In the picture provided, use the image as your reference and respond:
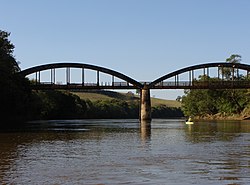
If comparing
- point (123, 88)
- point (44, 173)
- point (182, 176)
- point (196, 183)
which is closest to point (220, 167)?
point (182, 176)

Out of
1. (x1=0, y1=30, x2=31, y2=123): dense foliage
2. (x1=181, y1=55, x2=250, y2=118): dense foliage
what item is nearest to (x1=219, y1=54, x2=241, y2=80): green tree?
(x1=181, y1=55, x2=250, y2=118): dense foliage

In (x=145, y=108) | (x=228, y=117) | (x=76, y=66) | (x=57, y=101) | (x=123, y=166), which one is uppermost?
(x=76, y=66)

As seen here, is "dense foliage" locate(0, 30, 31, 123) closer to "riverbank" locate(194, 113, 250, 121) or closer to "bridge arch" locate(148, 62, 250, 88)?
"bridge arch" locate(148, 62, 250, 88)

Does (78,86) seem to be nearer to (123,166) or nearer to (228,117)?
(228,117)

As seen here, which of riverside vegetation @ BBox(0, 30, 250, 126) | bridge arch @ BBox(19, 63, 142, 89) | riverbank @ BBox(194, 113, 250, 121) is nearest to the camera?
riverside vegetation @ BBox(0, 30, 250, 126)

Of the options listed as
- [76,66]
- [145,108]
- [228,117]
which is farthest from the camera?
[228,117]

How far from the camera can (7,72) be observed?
90.6m

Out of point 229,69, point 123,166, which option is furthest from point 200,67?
point 123,166

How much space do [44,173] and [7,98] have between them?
75.4 metres

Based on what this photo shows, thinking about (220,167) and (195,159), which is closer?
(220,167)

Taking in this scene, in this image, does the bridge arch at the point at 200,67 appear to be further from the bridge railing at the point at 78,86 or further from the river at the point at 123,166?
the river at the point at 123,166

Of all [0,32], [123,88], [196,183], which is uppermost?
[0,32]

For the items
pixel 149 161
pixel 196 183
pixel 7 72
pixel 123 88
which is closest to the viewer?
pixel 196 183

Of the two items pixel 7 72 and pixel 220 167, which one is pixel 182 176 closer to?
pixel 220 167
